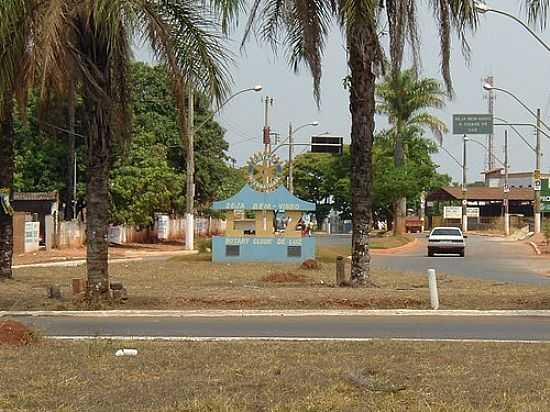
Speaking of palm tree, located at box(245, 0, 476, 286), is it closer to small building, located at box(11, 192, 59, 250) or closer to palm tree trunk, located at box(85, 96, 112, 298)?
palm tree trunk, located at box(85, 96, 112, 298)

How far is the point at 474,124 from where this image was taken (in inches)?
2186

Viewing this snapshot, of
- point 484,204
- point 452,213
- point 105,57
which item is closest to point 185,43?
point 105,57

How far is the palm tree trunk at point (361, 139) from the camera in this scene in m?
20.4

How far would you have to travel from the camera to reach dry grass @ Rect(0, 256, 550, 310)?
715 inches

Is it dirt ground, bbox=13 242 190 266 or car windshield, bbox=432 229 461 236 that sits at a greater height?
car windshield, bbox=432 229 461 236

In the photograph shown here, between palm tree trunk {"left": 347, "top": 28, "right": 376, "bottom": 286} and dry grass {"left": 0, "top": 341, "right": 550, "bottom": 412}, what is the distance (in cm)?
883

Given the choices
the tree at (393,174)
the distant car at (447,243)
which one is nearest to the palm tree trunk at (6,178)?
the distant car at (447,243)

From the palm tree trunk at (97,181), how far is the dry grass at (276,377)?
5.57m

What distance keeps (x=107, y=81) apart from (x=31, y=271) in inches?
549

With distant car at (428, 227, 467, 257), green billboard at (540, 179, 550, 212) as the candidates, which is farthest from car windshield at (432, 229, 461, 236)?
green billboard at (540, 179, 550, 212)

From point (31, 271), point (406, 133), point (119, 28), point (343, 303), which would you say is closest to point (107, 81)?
point (119, 28)

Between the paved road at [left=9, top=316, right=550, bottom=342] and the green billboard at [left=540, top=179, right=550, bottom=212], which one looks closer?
the paved road at [left=9, top=316, right=550, bottom=342]

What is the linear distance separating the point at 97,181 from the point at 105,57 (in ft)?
7.50

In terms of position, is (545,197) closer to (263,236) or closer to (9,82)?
(263,236)
